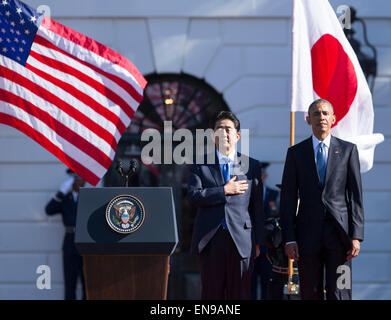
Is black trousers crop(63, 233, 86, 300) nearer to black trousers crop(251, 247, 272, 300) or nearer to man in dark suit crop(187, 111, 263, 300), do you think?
black trousers crop(251, 247, 272, 300)

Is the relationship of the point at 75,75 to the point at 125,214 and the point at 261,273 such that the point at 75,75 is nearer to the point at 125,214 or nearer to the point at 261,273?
the point at 125,214

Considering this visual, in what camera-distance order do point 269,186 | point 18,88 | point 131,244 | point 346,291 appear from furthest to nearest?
point 269,186, point 18,88, point 346,291, point 131,244

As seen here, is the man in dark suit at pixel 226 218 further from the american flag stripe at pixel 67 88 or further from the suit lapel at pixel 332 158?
the american flag stripe at pixel 67 88

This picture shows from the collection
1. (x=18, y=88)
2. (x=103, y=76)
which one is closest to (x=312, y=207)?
(x=103, y=76)

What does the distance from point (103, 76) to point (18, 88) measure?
28.8 inches

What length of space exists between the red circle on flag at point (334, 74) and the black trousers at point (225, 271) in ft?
6.06

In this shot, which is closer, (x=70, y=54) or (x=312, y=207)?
(x=312, y=207)

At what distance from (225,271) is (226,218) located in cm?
37

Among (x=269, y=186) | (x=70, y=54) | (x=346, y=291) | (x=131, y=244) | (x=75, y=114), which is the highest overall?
(x=70, y=54)

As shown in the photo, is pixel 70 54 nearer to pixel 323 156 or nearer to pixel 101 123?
pixel 101 123

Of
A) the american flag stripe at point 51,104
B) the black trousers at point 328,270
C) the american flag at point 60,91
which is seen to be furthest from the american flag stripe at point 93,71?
the black trousers at point 328,270

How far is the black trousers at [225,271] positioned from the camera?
15.4ft

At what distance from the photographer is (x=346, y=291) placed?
4.55 meters

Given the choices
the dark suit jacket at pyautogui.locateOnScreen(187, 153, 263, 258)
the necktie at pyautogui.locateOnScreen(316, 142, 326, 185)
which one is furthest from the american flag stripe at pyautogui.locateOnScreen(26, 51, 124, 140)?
the necktie at pyautogui.locateOnScreen(316, 142, 326, 185)
